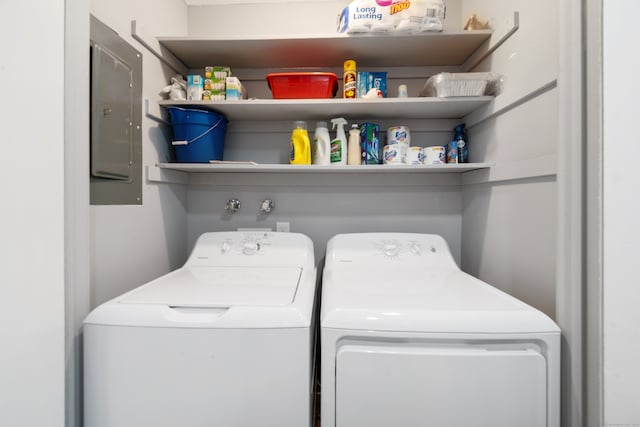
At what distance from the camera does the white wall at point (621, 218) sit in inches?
34.9

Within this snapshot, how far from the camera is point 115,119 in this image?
123 centimetres

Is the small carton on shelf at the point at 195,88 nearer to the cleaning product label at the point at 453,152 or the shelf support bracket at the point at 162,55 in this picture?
the shelf support bracket at the point at 162,55

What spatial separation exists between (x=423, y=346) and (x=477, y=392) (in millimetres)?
211

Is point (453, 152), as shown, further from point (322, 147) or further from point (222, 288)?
point (222, 288)

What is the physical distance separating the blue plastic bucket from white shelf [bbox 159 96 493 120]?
5cm

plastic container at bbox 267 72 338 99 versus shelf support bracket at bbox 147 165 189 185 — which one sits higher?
plastic container at bbox 267 72 338 99

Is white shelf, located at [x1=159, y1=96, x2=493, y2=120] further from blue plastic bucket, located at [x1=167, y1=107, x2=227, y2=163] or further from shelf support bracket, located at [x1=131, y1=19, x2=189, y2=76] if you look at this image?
shelf support bracket, located at [x1=131, y1=19, x2=189, y2=76]

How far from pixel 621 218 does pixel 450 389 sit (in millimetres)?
751

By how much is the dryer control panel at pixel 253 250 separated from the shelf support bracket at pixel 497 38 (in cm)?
141

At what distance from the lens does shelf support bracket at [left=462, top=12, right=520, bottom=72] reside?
1.33m

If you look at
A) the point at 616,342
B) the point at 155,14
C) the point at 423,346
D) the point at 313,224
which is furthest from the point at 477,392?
the point at 155,14

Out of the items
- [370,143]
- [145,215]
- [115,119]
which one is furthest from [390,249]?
[115,119]

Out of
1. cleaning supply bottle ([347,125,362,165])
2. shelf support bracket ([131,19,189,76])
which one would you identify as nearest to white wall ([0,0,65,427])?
shelf support bracket ([131,19,189,76])

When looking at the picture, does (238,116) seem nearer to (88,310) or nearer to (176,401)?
(88,310)
